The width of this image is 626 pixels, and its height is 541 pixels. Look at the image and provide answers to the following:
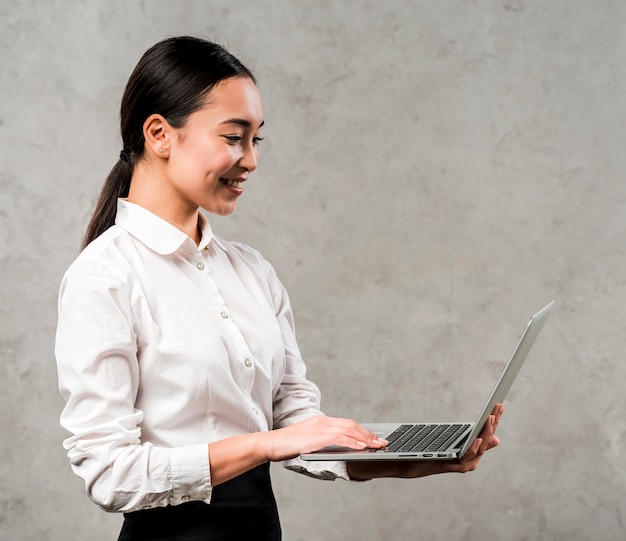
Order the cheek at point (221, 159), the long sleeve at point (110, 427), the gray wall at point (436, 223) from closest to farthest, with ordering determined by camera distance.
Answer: the long sleeve at point (110, 427), the cheek at point (221, 159), the gray wall at point (436, 223)

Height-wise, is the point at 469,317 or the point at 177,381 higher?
the point at 177,381

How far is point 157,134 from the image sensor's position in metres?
1.46

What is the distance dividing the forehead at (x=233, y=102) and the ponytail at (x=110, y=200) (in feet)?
0.71

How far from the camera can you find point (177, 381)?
4.30 ft

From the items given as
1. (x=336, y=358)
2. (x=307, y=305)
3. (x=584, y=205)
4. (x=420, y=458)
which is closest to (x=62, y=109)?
(x=307, y=305)

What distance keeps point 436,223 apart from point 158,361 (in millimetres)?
1923

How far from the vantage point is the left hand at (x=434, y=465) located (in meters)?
1.30

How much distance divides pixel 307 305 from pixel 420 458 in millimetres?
1860

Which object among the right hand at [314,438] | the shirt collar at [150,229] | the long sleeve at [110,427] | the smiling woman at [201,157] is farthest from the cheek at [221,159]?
the right hand at [314,438]

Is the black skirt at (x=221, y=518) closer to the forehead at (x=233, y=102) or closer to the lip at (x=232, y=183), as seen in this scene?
the lip at (x=232, y=183)

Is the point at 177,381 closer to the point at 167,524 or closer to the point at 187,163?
the point at 167,524

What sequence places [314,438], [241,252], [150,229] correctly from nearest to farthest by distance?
1. [314,438]
2. [150,229]
3. [241,252]

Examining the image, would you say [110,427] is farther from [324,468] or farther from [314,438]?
[324,468]

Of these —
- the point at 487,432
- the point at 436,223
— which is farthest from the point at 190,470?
the point at 436,223
